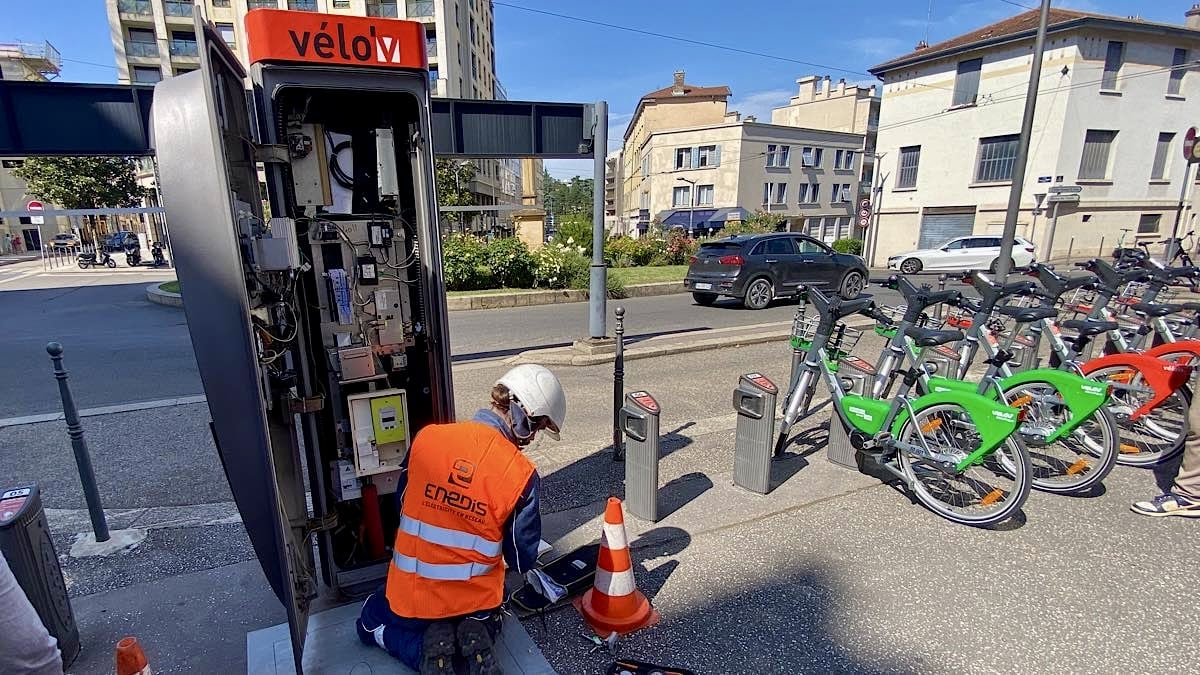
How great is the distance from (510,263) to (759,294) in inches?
242

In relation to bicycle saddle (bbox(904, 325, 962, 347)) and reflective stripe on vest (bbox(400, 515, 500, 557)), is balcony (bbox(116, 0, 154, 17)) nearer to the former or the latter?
reflective stripe on vest (bbox(400, 515, 500, 557))

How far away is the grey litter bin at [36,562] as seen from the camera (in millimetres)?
2314

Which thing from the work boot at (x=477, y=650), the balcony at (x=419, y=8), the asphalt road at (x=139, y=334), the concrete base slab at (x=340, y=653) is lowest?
the asphalt road at (x=139, y=334)

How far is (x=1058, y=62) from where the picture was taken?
22.9m

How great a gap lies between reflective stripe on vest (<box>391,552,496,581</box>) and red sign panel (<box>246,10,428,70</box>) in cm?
224

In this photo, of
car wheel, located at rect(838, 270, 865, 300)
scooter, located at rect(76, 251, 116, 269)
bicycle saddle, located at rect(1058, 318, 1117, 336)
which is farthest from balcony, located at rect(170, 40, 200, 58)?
bicycle saddle, located at rect(1058, 318, 1117, 336)

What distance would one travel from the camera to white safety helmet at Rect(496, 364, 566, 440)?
227 cm

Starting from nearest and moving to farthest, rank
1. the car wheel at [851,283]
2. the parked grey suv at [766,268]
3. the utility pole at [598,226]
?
the utility pole at [598,226]
the parked grey suv at [766,268]
the car wheel at [851,283]

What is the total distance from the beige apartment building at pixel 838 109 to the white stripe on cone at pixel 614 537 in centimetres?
4718

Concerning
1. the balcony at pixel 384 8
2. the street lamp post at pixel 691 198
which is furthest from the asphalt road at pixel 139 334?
the street lamp post at pixel 691 198

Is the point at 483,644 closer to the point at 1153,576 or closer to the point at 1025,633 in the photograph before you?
the point at 1025,633

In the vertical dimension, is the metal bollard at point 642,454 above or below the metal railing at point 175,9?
below

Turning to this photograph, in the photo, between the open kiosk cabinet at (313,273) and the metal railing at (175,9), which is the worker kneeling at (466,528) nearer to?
the open kiosk cabinet at (313,273)

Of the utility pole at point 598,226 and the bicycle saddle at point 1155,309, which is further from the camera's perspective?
the utility pole at point 598,226
